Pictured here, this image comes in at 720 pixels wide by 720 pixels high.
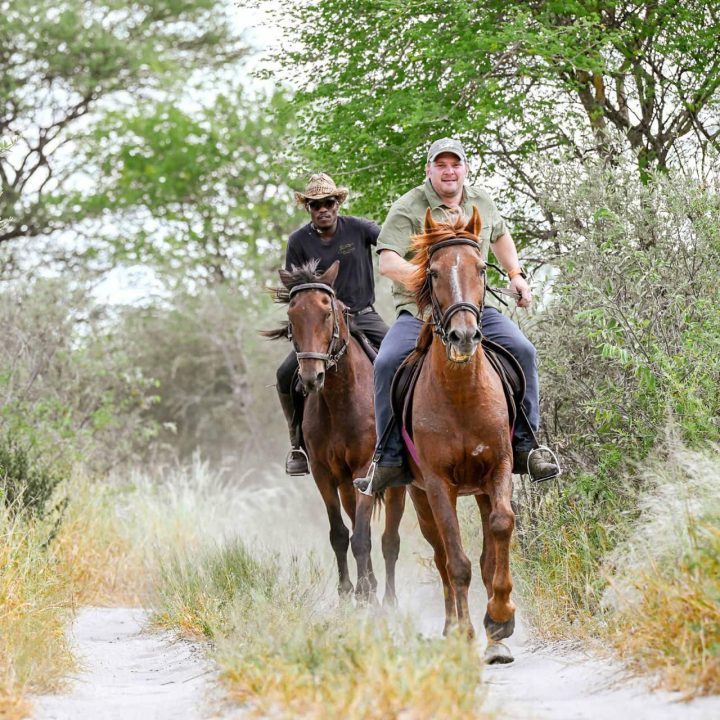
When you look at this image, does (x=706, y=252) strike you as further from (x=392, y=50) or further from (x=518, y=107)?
(x=392, y=50)

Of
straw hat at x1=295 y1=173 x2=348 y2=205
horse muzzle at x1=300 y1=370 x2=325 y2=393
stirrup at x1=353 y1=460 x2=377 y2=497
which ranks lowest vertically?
stirrup at x1=353 y1=460 x2=377 y2=497

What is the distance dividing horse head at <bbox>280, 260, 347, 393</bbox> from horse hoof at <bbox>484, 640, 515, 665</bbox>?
8.40 ft

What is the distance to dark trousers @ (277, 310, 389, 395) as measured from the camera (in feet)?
31.8

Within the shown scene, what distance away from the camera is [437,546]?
26.1ft

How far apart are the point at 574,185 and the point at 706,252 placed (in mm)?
1248

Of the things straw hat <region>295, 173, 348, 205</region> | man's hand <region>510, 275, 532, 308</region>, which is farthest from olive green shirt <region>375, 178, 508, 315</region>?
straw hat <region>295, 173, 348, 205</region>

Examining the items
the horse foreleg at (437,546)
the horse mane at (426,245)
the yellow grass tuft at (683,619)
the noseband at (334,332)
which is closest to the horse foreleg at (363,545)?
the horse foreleg at (437,546)

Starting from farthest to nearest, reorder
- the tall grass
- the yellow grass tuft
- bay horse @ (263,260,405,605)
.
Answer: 1. bay horse @ (263,260,405,605)
2. the yellow grass tuft
3. the tall grass

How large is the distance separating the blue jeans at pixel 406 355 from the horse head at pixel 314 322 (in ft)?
2.68

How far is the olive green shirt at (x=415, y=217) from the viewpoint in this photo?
799 cm

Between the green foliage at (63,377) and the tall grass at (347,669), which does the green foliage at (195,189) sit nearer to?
the green foliage at (63,377)

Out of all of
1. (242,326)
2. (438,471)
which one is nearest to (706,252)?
(438,471)

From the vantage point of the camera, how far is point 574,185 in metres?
8.89

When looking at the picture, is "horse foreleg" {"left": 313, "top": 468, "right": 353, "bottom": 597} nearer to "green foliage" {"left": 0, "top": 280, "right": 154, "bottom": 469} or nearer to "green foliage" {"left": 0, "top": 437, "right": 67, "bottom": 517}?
"green foliage" {"left": 0, "top": 437, "right": 67, "bottom": 517}
